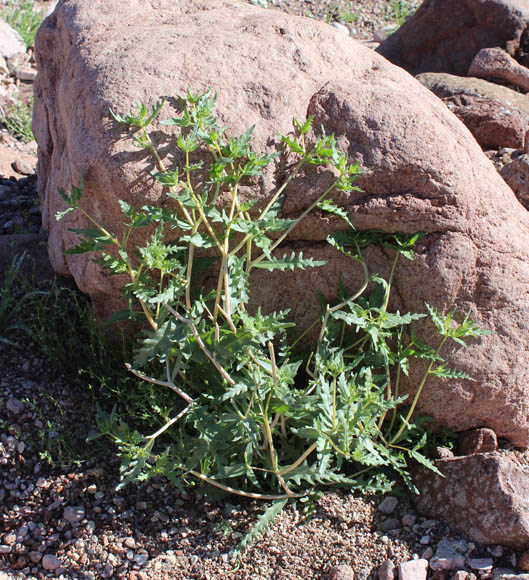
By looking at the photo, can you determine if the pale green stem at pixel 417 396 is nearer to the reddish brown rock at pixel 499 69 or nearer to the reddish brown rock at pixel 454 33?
the reddish brown rock at pixel 499 69

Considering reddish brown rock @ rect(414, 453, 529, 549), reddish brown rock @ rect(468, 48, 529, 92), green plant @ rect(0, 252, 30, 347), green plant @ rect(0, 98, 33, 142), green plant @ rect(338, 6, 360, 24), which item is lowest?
reddish brown rock @ rect(414, 453, 529, 549)

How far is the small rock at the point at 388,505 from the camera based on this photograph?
10.6ft

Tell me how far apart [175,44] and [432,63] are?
4.22m

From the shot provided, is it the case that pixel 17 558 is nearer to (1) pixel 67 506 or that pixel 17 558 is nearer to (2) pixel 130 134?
(1) pixel 67 506

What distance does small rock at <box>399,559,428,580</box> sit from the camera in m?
2.91

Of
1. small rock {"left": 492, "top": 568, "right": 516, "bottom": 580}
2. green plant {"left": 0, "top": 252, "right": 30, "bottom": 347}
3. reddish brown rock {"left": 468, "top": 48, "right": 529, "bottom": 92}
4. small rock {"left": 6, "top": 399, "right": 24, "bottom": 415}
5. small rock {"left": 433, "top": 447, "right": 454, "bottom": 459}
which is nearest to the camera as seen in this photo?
small rock {"left": 492, "top": 568, "right": 516, "bottom": 580}

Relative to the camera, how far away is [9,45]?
7.42m

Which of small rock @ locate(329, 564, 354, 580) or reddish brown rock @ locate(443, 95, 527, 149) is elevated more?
reddish brown rock @ locate(443, 95, 527, 149)

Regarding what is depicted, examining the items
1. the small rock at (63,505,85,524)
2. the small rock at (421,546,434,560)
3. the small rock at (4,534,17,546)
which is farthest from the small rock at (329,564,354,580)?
the small rock at (4,534,17,546)

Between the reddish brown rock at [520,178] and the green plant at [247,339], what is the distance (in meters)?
1.49

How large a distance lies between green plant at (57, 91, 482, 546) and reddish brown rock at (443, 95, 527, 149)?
2345mm

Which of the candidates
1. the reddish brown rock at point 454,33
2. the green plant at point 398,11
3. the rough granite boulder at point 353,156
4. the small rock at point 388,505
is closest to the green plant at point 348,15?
the green plant at point 398,11

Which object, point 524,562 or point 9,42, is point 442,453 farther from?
point 9,42

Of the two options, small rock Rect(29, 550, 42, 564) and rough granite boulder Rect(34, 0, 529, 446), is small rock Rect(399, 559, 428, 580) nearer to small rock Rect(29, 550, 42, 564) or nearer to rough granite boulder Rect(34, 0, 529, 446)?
rough granite boulder Rect(34, 0, 529, 446)
